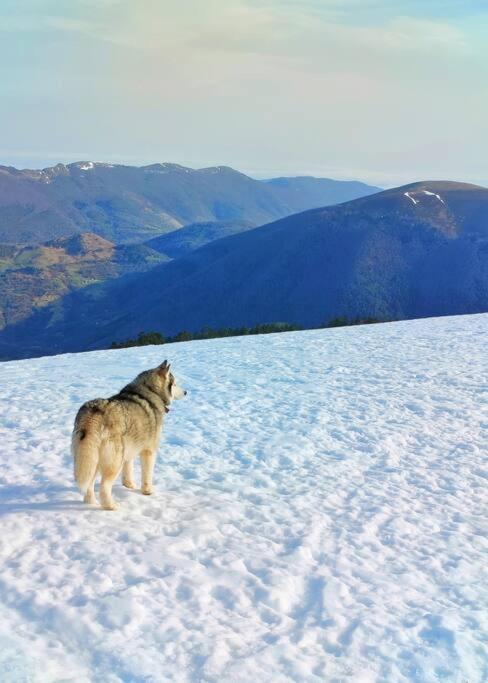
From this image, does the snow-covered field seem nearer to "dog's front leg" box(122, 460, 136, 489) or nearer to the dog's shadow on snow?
the dog's shadow on snow

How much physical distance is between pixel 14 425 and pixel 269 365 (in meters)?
10.7

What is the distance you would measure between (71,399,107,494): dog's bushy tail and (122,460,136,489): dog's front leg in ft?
5.17

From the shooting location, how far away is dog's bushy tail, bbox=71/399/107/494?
9719mm

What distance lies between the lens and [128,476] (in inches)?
458

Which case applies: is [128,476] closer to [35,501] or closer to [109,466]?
[35,501]

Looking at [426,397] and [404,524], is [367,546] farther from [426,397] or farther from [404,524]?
[426,397]

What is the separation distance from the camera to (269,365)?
24.6m

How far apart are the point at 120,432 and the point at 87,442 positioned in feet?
2.07

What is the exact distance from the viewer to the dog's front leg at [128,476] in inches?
457

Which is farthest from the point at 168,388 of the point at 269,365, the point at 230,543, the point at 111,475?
the point at 269,365

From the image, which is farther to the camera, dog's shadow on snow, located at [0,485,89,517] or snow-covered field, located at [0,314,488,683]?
dog's shadow on snow, located at [0,485,89,517]

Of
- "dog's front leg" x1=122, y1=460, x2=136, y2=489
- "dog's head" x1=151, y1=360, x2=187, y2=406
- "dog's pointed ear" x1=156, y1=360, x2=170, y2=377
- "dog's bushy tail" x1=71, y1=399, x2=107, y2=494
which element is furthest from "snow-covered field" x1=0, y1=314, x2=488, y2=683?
"dog's pointed ear" x1=156, y1=360, x2=170, y2=377

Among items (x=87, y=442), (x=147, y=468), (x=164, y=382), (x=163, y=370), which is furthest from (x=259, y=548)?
(x=163, y=370)

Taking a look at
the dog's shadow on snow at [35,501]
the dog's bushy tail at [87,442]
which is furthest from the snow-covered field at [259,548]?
the dog's bushy tail at [87,442]
